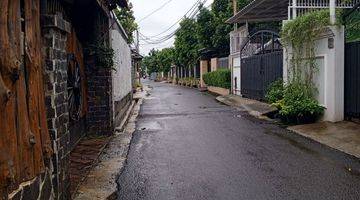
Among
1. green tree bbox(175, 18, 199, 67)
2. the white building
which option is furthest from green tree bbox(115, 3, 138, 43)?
green tree bbox(175, 18, 199, 67)

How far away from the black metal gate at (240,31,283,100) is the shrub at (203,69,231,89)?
14.3 feet

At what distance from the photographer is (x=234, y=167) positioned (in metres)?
8.14

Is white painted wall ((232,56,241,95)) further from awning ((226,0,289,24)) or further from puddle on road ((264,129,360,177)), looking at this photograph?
puddle on road ((264,129,360,177))

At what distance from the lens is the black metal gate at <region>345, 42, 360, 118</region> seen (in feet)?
38.9

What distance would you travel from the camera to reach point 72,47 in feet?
32.1

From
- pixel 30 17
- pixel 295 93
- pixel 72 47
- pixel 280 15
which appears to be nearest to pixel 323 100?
pixel 295 93

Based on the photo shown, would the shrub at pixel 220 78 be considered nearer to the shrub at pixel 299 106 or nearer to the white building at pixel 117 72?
the white building at pixel 117 72

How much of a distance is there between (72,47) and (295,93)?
22.3ft

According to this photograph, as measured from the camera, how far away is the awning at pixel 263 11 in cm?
2114

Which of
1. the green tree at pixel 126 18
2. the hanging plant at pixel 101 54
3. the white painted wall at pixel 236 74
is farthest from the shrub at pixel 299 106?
the green tree at pixel 126 18

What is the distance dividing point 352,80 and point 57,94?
8638mm

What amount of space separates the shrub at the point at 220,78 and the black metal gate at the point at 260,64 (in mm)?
4361

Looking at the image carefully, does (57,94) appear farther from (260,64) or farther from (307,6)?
(260,64)

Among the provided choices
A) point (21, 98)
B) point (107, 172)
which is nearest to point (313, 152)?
point (107, 172)
